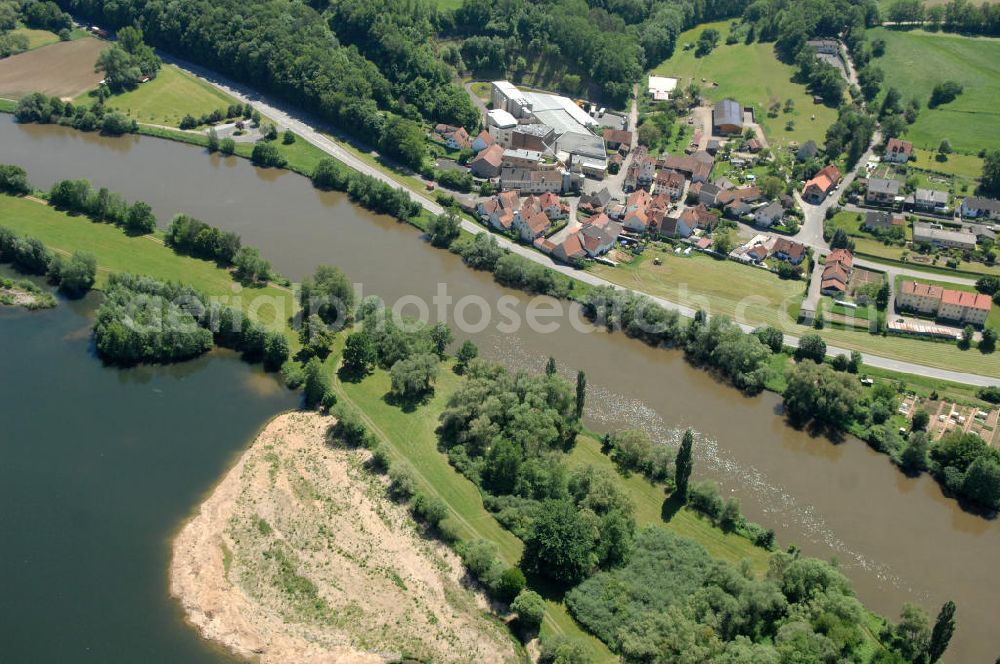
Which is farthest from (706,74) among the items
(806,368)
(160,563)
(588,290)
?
(160,563)

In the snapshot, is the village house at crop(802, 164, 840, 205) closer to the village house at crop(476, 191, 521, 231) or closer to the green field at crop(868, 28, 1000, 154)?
the green field at crop(868, 28, 1000, 154)

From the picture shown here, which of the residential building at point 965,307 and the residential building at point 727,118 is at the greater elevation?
the residential building at point 727,118

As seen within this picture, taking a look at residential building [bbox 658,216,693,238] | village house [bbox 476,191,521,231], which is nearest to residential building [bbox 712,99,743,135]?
residential building [bbox 658,216,693,238]

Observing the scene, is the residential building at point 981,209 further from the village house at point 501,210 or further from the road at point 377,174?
the village house at point 501,210

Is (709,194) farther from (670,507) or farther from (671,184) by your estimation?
(670,507)

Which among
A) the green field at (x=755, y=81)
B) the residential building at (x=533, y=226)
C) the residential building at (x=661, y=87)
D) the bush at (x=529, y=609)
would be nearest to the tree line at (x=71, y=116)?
the residential building at (x=533, y=226)

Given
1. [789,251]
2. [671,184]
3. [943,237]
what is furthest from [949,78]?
[789,251]
